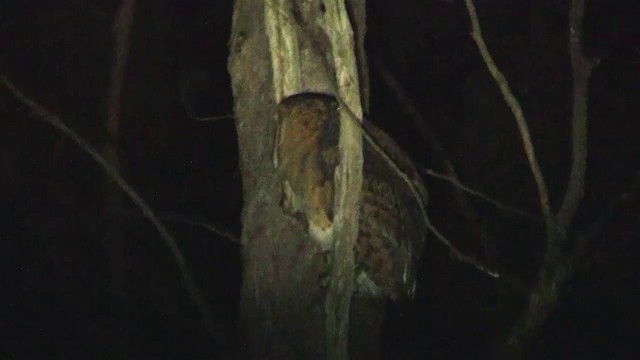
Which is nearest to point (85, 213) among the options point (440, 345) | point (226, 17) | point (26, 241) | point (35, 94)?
point (26, 241)

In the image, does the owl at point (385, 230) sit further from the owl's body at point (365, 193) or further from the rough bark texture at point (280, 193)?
the rough bark texture at point (280, 193)

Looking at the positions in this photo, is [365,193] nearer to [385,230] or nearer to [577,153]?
[385,230]

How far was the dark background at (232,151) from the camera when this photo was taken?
5418mm

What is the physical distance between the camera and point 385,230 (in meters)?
2.52

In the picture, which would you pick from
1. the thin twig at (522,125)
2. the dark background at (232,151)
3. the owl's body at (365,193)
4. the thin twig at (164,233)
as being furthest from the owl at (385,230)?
the dark background at (232,151)

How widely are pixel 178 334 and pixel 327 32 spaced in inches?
132

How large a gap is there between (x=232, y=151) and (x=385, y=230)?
3.42 m


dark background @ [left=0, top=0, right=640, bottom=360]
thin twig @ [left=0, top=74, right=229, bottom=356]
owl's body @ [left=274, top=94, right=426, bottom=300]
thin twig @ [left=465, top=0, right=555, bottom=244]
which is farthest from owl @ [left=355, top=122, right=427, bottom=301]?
dark background @ [left=0, top=0, right=640, bottom=360]

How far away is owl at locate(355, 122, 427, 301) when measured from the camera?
2.45 metres

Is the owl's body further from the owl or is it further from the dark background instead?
the dark background

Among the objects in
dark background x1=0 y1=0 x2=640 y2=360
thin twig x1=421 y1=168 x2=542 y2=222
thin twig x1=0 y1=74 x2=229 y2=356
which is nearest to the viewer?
thin twig x1=0 y1=74 x2=229 y2=356

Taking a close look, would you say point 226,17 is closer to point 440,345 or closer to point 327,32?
point 440,345

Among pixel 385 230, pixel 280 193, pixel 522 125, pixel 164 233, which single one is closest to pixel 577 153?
pixel 522 125

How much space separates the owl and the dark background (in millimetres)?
2701
